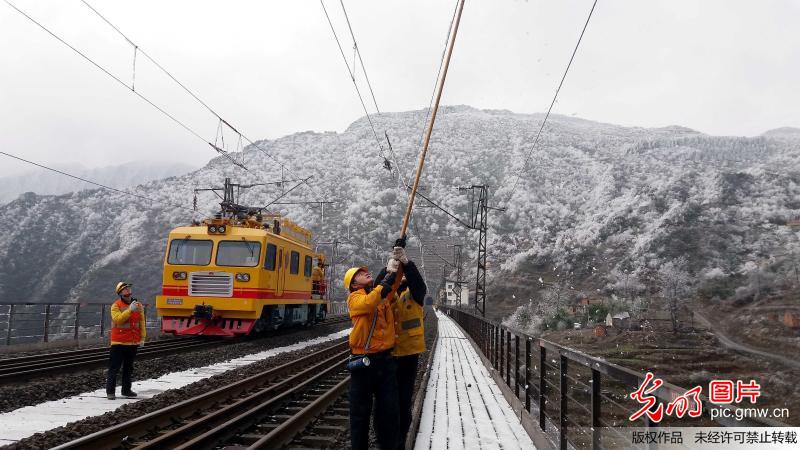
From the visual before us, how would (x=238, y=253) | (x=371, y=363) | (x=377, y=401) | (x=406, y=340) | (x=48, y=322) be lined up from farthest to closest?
(x=238, y=253), (x=48, y=322), (x=406, y=340), (x=377, y=401), (x=371, y=363)

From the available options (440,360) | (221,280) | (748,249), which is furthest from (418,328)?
(748,249)

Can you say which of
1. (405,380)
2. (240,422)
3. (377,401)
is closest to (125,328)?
(240,422)

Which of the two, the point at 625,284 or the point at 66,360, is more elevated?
the point at 625,284

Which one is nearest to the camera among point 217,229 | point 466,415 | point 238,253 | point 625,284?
point 466,415

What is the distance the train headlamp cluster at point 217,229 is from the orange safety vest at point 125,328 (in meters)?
7.80

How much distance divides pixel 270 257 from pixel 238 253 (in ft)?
3.01

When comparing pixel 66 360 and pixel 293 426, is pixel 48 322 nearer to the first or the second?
pixel 66 360

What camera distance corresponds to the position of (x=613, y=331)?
42031 millimetres

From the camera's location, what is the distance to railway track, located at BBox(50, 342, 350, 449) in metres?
5.46

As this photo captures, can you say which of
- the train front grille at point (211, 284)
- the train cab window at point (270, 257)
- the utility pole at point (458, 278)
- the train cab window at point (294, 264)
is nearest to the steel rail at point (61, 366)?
the train front grille at point (211, 284)

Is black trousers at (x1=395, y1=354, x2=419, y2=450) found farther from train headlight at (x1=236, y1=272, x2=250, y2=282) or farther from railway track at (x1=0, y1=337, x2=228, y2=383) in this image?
train headlight at (x1=236, y1=272, x2=250, y2=282)

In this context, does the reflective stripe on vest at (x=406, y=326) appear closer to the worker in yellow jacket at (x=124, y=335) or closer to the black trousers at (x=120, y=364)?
the worker in yellow jacket at (x=124, y=335)

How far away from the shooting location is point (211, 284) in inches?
598

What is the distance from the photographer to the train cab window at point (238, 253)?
15.3 m
